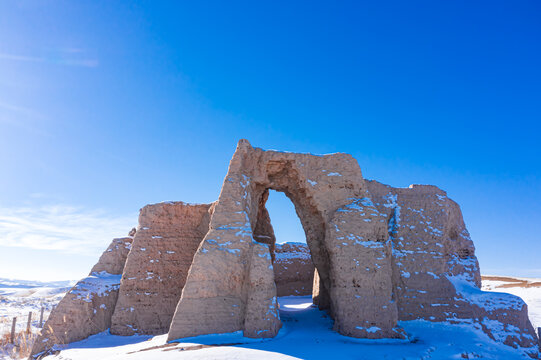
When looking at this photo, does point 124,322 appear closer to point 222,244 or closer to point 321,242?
point 222,244

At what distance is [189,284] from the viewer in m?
9.02

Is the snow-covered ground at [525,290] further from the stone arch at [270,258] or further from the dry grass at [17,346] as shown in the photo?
the dry grass at [17,346]

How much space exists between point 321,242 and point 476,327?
5193 millimetres

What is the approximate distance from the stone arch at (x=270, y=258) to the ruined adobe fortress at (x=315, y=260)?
0.09 ft

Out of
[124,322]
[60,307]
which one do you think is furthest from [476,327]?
[60,307]

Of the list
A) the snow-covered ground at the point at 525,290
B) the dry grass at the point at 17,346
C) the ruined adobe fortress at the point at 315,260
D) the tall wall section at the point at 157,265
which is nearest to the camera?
the ruined adobe fortress at the point at 315,260

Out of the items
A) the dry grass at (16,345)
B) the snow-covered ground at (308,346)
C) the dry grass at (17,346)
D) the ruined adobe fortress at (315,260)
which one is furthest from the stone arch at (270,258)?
the dry grass at (16,345)

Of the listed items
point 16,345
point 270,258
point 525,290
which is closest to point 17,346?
point 16,345

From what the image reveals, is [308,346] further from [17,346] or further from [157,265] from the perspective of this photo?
[17,346]

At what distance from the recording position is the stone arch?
894cm

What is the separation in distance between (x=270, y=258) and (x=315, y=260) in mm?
3638

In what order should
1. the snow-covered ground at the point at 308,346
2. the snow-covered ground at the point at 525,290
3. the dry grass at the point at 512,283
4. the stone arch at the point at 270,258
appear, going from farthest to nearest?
1. the dry grass at the point at 512,283
2. the snow-covered ground at the point at 525,290
3. the stone arch at the point at 270,258
4. the snow-covered ground at the point at 308,346

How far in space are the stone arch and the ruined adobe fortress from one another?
0.03 meters

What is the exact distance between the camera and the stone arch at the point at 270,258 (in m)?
8.94
